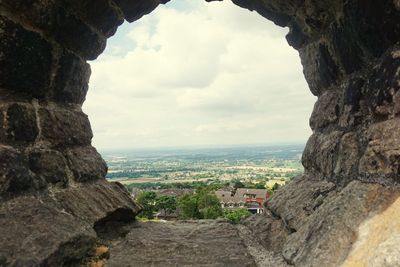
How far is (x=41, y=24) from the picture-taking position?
2566 millimetres

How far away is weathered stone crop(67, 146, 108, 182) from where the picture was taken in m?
2.96

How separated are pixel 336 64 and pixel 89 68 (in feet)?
6.95

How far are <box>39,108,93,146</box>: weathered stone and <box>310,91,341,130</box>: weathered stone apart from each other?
2006mm

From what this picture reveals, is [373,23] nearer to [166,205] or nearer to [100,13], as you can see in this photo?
[100,13]

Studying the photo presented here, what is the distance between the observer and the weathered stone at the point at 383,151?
178 cm

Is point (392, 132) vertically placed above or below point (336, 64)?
below

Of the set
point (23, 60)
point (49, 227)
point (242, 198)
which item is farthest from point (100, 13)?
point (242, 198)

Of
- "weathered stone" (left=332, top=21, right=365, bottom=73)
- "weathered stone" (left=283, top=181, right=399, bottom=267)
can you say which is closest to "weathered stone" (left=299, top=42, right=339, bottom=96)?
"weathered stone" (left=332, top=21, right=365, bottom=73)

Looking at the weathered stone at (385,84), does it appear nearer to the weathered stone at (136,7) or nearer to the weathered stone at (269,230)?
the weathered stone at (269,230)

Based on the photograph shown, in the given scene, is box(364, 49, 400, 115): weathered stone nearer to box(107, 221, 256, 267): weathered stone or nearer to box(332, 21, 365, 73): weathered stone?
Result: box(332, 21, 365, 73): weathered stone

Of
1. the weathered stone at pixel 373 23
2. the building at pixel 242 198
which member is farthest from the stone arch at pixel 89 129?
the building at pixel 242 198

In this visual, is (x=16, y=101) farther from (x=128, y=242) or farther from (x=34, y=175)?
(x=128, y=242)

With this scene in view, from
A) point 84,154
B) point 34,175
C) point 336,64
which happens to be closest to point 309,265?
point 336,64

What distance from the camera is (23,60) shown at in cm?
247
